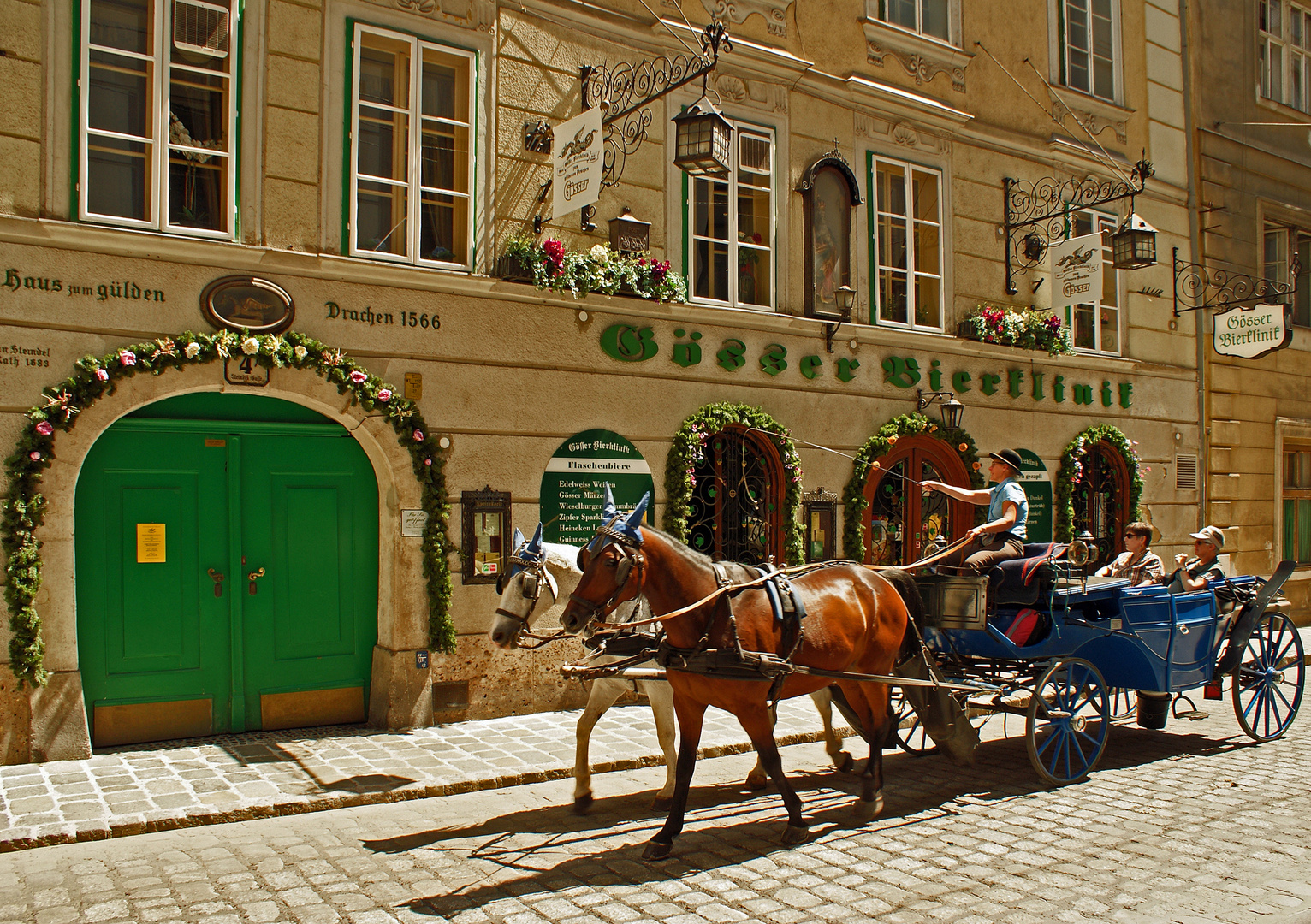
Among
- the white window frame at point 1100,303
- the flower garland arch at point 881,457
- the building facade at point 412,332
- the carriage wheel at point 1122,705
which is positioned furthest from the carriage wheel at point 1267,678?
the white window frame at point 1100,303

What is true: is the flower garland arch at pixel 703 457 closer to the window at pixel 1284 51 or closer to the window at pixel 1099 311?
the window at pixel 1099 311

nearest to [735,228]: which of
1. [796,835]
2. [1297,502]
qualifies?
[796,835]

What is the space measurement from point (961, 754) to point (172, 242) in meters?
6.81

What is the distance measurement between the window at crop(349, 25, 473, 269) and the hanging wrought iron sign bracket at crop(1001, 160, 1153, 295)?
7.65 metres

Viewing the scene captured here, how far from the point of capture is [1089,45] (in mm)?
14508

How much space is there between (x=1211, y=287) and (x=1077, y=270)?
4690 mm

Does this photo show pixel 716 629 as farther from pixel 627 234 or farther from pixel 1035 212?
pixel 1035 212

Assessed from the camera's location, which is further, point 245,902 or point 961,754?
point 961,754

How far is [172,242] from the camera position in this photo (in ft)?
24.6

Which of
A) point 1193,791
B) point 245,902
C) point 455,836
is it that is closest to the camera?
point 245,902

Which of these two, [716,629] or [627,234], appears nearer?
[716,629]

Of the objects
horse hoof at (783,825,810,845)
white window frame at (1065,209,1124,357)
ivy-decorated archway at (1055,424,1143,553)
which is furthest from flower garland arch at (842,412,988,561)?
horse hoof at (783,825,810,845)

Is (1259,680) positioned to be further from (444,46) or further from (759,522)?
(444,46)

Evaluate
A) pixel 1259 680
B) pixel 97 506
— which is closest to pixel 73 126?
pixel 97 506
